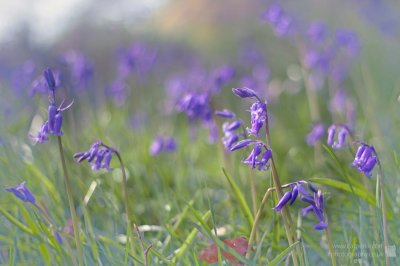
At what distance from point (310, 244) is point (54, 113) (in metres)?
1.31

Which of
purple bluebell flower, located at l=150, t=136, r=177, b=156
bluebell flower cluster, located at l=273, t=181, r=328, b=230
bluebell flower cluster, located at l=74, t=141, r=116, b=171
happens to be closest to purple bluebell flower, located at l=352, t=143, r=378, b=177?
bluebell flower cluster, located at l=273, t=181, r=328, b=230

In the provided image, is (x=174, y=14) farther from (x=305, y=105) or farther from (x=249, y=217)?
(x=249, y=217)

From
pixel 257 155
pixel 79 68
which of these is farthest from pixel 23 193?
pixel 79 68

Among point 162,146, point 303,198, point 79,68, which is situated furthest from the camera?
point 79,68

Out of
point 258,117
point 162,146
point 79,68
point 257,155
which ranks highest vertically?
point 79,68

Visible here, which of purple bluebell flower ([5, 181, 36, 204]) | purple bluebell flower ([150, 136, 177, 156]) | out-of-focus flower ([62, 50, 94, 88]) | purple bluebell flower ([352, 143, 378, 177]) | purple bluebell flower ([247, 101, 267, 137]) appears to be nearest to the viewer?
purple bluebell flower ([247, 101, 267, 137])

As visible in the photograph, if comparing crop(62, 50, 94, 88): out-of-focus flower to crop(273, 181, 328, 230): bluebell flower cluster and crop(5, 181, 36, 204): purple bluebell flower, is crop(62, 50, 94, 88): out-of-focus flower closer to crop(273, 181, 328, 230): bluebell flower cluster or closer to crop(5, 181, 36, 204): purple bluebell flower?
crop(5, 181, 36, 204): purple bluebell flower

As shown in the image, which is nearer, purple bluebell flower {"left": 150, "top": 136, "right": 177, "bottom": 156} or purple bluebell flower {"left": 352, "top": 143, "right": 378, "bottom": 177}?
purple bluebell flower {"left": 352, "top": 143, "right": 378, "bottom": 177}

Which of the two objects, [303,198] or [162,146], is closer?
[303,198]

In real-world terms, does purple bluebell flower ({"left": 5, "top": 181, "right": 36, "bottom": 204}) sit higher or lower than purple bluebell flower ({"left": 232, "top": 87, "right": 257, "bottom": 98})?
lower

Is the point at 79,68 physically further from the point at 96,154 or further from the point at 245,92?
the point at 245,92

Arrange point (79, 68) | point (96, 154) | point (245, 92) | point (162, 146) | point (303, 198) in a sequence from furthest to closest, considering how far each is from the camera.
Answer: point (79, 68)
point (162, 146)
point (96, 154)
point (245, 92)
point (303, 198)

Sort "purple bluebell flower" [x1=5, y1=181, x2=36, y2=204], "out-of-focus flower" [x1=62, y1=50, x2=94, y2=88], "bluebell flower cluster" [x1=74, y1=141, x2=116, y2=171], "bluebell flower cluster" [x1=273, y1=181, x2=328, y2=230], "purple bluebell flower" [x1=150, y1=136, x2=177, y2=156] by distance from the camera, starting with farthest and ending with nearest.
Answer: "out-of-focus flower" [x1=62, y1=50, x2=94, y2=88]
"purple bluebell flower" [x1=150, y1=136, x2=177, y2=156]
"bluebell flower cluster" [x1=74, y1=141, x2=116, y2=171]
"purple bluebell flower" [x1=5, y1=181, x2=36, y2=204]
"bluebell flower cluster" [x1=273, y1=181, x2=328, y2=230]

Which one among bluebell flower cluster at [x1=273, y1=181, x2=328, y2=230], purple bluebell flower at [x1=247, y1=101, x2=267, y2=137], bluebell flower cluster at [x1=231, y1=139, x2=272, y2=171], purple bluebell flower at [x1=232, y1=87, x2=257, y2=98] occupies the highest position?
purple bluebell flower at [x1=232, y1=87, x2=257, y2=98]
